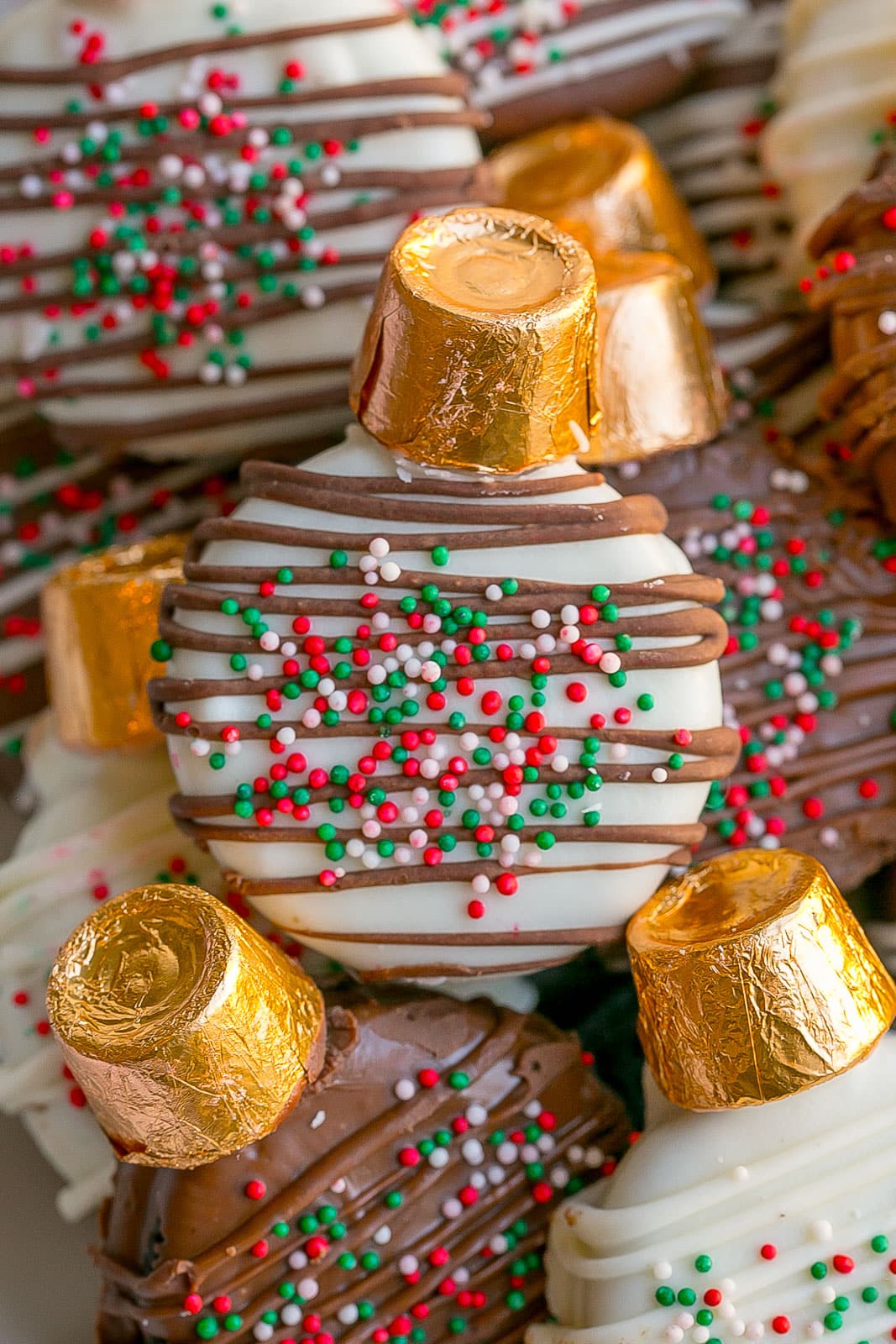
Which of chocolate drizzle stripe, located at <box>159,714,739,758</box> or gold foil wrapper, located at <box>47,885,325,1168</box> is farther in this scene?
chocolate drizzle stripe, located at <box>159,714,739,758</box>

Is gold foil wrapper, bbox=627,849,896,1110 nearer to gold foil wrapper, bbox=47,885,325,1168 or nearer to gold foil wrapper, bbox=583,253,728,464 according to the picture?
gold foil wrapper, bbox=47,885,325,1168

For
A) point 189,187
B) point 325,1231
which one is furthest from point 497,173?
point 325,1231

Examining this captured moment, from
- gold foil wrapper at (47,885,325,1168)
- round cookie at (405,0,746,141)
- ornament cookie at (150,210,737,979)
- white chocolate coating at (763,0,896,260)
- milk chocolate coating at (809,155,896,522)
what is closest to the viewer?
gold foil wrapper at (47,885,325,1168)

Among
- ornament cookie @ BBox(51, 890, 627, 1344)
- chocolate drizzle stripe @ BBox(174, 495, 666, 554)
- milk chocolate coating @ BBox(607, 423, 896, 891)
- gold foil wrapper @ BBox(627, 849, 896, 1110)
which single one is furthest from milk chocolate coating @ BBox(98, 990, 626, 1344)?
chocolate drizzle stripe @ BBox(174, 495, 666, 554)

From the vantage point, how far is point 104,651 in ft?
3.93

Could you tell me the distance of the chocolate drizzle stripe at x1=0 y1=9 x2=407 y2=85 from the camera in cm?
120

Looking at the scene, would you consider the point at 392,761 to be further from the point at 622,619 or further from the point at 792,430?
the point at 792,430

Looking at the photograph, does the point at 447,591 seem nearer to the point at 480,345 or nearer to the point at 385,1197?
the point at 480,345

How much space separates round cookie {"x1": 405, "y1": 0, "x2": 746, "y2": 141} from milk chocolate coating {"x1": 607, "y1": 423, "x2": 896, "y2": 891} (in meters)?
0.49

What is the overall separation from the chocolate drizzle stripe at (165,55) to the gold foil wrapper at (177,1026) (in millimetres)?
748

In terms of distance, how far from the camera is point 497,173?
1.42m

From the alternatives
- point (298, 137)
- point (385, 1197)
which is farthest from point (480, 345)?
point (385, 1197)

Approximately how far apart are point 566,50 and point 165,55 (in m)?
0.46

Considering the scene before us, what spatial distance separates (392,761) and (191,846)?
297mm
